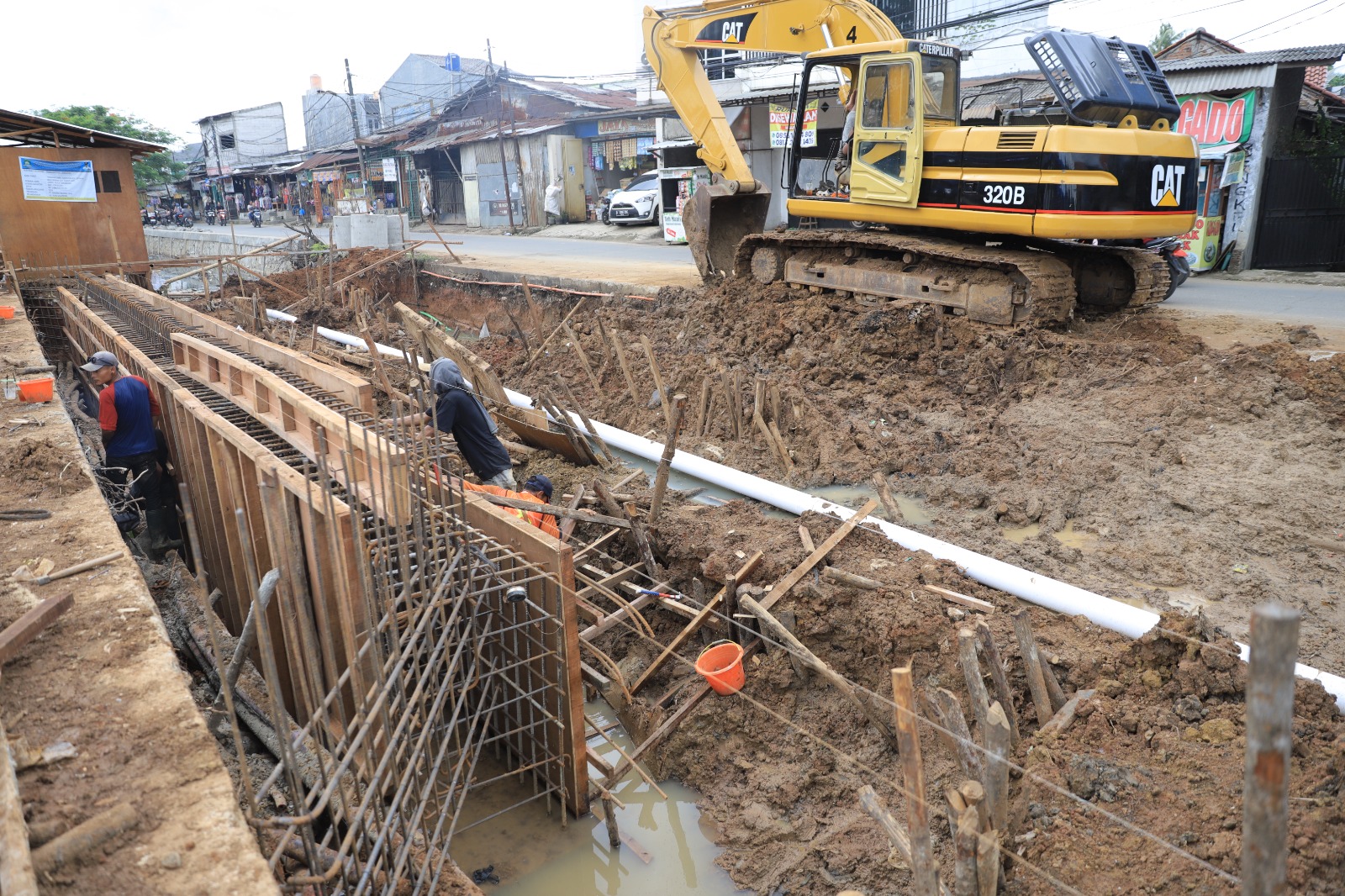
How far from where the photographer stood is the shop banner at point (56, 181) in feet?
52.2

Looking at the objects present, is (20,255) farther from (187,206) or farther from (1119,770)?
(187,206)

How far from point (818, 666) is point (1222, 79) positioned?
15.4m

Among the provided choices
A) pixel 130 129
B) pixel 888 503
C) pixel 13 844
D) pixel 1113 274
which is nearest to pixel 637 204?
pixel 1113 274

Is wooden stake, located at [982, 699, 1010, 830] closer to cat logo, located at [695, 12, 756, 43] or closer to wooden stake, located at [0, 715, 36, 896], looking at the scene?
wooden stake, located at [0, 715, 36, 896]

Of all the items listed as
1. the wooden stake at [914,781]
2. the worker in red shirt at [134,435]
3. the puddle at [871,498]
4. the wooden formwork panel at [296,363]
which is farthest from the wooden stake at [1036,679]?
the worker in red shirt at [134,435]

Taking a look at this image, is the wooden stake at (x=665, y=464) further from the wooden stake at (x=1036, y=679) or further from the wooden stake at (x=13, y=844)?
the wooden stake at (x=13, y=844)

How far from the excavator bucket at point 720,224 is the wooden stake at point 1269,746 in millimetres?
12551

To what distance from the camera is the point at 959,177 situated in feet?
33.8

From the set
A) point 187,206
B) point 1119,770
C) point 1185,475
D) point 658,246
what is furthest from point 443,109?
point 1119,770

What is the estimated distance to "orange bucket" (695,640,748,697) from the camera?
5.50 m

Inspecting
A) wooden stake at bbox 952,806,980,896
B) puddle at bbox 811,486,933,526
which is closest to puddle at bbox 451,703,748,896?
wooden stake at bbox 952,806,980,896

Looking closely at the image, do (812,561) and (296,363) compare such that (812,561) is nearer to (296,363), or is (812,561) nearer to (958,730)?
(958,730)

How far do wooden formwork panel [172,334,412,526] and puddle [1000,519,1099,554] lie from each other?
4582 millimetres

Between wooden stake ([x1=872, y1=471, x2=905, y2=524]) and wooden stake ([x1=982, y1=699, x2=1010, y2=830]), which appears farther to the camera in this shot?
wooden stake ([x1=872, y1=471, x2=905, y2=524])
